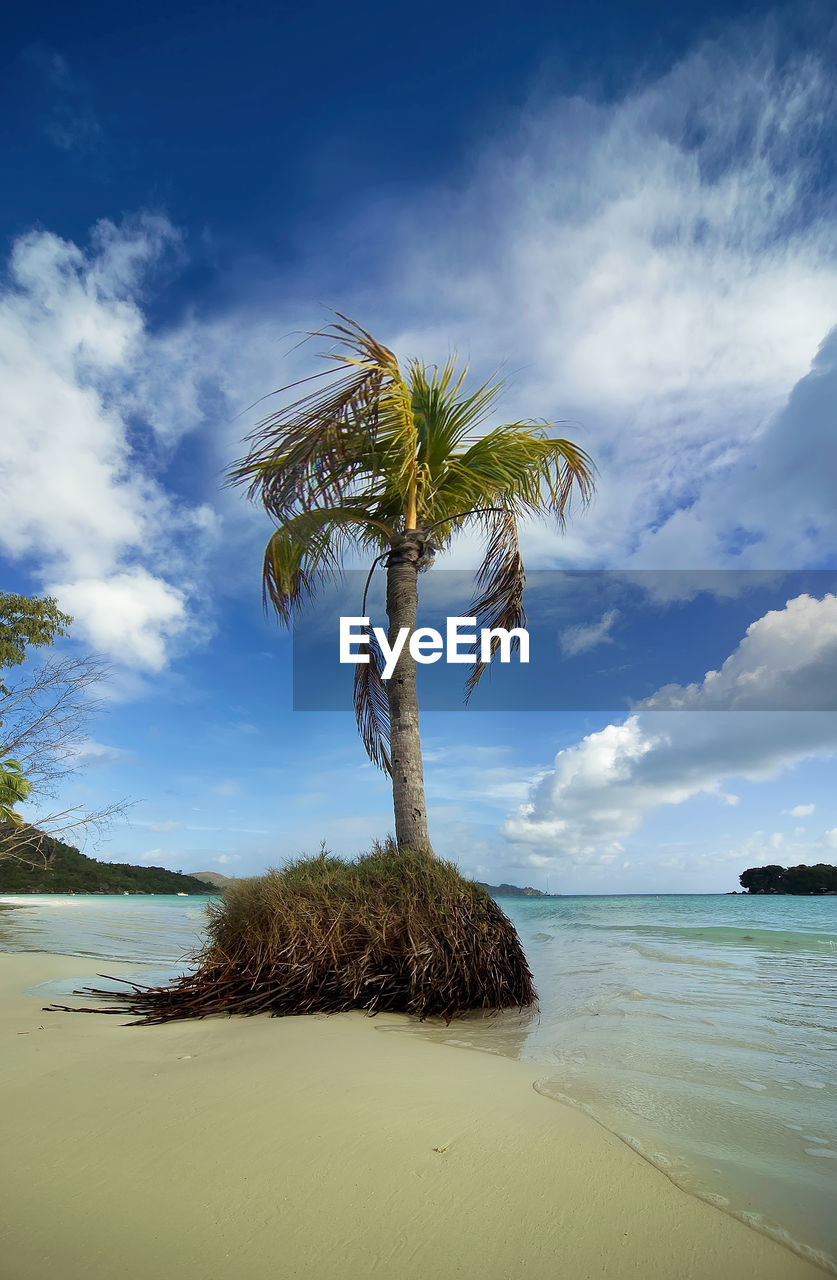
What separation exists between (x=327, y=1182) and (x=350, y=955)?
296cm

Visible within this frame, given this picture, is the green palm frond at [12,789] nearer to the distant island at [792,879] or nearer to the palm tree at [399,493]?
the palm tree at [399,493]

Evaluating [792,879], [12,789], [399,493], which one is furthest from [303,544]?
[792,879]

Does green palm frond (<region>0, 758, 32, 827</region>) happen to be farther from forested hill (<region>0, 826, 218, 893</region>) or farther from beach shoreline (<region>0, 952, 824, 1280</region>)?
forested hill (<region>0, 826, 218, 893</region>)

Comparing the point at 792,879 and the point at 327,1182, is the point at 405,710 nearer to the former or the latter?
the point at 327,1182

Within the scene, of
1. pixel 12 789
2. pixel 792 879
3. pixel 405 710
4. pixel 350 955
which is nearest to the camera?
pixel 350 955

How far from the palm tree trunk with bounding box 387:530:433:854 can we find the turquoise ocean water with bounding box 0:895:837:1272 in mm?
2101

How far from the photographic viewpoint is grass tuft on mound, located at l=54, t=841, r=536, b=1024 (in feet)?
15.4

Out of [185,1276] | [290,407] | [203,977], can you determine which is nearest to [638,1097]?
[185,1276]

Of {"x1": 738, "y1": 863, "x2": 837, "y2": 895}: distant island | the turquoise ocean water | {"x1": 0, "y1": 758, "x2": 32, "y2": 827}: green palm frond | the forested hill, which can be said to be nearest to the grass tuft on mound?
the turquoise ocean water

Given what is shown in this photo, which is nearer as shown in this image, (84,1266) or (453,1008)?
(84,1266)

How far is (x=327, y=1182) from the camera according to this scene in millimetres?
A: 2031

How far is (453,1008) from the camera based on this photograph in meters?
4.88

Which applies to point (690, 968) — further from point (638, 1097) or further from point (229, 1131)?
point (229, 1131)

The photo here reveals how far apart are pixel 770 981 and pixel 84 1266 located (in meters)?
7.78
